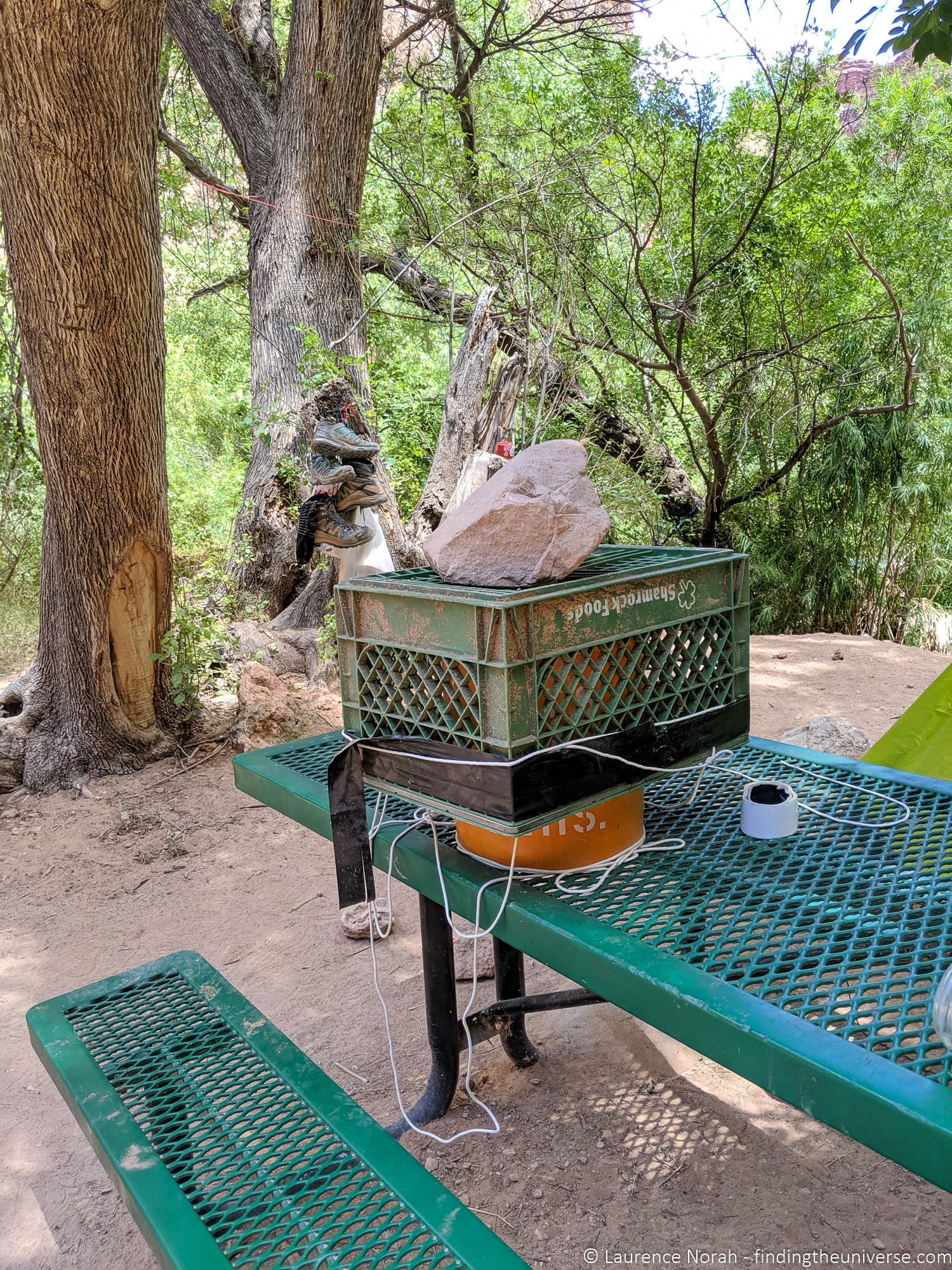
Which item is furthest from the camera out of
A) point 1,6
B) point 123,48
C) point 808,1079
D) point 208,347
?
point 208,347

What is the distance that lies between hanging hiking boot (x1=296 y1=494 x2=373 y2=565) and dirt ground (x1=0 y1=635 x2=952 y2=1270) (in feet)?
4.67

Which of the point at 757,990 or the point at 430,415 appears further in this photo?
the point at 430,415

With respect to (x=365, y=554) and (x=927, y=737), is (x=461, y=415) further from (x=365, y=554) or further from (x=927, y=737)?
(x=927, y=737)

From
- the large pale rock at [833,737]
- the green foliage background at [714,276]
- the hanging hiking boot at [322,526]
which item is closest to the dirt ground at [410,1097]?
the hanging hiking boot at [322,526]

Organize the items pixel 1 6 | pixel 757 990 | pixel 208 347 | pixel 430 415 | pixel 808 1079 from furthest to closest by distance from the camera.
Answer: pixel 208 347 → pixel 430 415 → pixel 1 6 → pixel 757 990 → pixel 808 1079

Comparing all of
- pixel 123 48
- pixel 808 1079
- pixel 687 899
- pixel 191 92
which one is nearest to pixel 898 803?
pixel 687 899

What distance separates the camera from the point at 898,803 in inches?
69.1

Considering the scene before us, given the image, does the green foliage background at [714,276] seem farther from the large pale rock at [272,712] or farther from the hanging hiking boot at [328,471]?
the hanging hiking boot at [328,471]

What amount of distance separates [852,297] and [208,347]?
806 cm

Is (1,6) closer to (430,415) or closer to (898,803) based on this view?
(898,803)

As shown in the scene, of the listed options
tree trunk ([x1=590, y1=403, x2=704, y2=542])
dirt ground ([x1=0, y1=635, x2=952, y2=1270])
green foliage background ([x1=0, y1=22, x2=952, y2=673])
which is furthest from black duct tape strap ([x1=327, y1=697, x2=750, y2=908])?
tree trunk ([x1=590, y1=403, x2=704, y2=542])

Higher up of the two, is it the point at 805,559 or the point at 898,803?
the point at 898,803

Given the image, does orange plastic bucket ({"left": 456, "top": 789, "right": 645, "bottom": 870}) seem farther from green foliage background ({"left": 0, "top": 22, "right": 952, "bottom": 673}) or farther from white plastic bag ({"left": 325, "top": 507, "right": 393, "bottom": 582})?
green foliage background ({"left": 0, "top": 22, "right": 952, "bottom": 673})

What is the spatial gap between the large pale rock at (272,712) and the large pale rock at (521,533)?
11.8ft
